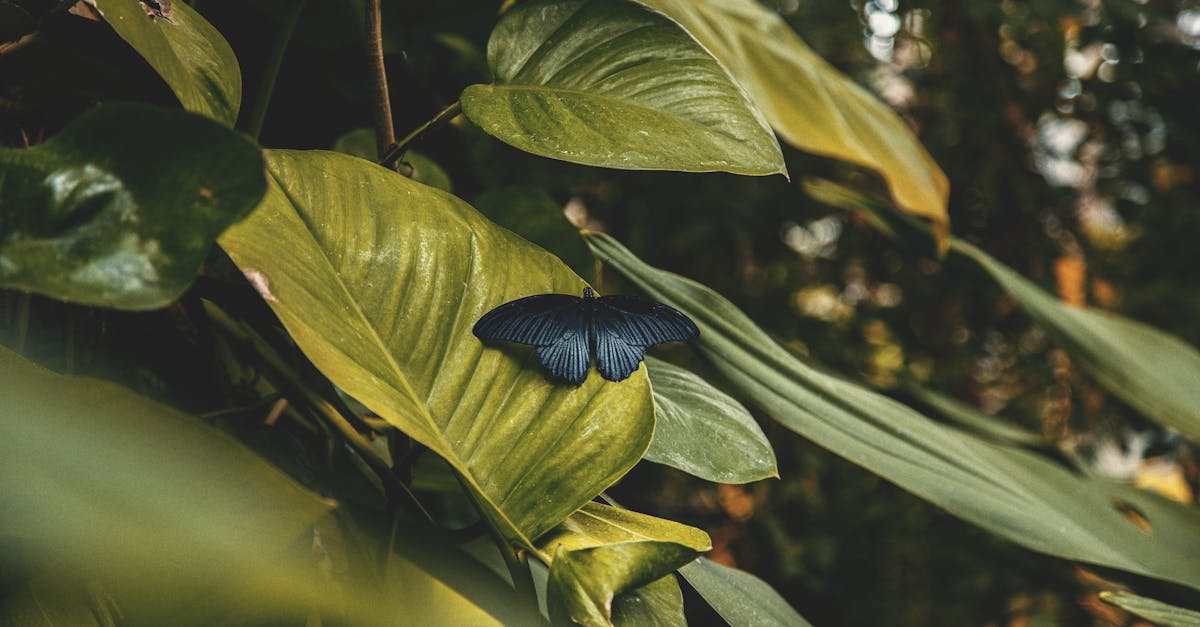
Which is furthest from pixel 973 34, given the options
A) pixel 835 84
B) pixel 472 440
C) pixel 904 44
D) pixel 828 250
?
pixel 472 440

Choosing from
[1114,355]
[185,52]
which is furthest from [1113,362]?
[185,52]

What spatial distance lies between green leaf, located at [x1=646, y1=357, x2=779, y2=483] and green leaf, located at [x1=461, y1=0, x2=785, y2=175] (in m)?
0.11

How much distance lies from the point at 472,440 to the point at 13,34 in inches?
11.0

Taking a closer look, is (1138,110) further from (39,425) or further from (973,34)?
(39,425)

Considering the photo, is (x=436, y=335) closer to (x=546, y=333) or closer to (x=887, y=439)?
(x=546, y=333)

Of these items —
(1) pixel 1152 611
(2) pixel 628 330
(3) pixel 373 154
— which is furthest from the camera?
(3) pixel 373 154

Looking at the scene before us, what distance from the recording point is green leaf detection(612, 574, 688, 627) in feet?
0.92

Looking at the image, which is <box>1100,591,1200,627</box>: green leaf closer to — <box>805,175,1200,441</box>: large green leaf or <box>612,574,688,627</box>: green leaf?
<box>612,574,688,627</box>: green leaf

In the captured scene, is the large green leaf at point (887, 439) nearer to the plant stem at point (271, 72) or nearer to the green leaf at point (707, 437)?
the green leaf at point (707, 437)

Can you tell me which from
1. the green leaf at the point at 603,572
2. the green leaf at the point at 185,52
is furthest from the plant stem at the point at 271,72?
the green leaf at the point at 603,572

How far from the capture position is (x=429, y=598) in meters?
0.28

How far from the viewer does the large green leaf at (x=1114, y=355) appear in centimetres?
78

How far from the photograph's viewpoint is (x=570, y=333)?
31 centimetres

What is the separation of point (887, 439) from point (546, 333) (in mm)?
347
